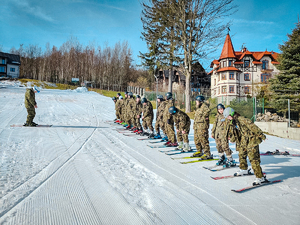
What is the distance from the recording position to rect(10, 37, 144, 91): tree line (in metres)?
59.8

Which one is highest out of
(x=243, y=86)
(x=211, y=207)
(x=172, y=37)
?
(x=172, y=37)

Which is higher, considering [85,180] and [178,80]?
[178,80]

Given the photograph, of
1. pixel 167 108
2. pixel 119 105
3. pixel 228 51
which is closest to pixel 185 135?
pixel 167 108

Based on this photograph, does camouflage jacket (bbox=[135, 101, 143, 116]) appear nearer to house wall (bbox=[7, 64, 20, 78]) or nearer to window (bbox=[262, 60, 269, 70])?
window (bbox=[262, 60, 269, 70])

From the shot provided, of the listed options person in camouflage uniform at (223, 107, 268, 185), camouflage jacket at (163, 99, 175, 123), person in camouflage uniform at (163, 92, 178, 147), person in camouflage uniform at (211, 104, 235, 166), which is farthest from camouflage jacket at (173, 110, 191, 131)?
person in camouflage uniform at (223, 107, 268, 185)

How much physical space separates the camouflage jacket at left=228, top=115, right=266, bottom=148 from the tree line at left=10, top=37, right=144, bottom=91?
172ft

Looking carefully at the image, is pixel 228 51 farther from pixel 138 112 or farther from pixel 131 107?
pixel 138 112

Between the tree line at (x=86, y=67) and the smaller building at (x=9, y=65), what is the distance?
4.80m

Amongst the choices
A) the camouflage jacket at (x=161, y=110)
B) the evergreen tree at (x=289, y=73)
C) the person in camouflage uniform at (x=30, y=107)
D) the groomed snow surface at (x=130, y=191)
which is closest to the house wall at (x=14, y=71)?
the person in camouflage uniform at (x=30, y=107)

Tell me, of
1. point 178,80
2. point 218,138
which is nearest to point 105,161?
point 218,138

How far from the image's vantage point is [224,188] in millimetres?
4688

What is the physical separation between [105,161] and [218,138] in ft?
11.7

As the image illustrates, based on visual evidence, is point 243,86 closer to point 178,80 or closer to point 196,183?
point 178,80

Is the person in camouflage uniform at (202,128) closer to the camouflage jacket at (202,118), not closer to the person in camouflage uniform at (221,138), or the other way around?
the camouflage jacket at (202,118)
